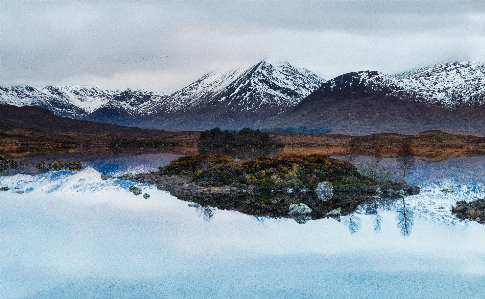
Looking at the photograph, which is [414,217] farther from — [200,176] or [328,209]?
[200,176]

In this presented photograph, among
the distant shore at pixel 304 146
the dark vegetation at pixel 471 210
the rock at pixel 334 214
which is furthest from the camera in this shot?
the distant shore at pixel 304 146

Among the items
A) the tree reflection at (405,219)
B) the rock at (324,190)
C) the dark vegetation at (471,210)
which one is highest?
the rock at (324,190)

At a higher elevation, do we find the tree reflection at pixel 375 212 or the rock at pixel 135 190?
the rock at pixel 135 190

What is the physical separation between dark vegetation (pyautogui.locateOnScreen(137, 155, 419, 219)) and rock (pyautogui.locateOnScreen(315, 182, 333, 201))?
0.08 metres

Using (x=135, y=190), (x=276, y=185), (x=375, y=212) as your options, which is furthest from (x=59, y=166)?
(x=375, y=212)

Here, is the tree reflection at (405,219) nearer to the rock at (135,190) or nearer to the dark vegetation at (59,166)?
the rock at (135,190)

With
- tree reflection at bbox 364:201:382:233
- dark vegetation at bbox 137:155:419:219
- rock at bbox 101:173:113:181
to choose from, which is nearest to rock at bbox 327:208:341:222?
dark vegetation at bbox 137:155:419:219

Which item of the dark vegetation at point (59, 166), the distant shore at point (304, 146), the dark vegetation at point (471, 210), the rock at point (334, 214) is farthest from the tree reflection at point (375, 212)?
the distant shore at point (304, 146)

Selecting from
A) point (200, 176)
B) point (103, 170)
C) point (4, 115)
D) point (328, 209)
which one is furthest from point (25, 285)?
point (4, 115)

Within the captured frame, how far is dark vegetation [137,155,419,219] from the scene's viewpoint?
1136 inches

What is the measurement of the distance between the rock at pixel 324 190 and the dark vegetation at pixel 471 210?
6808 mm

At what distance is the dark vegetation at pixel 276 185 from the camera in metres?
28.8

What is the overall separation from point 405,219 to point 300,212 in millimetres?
4674

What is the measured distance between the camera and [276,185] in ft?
110
